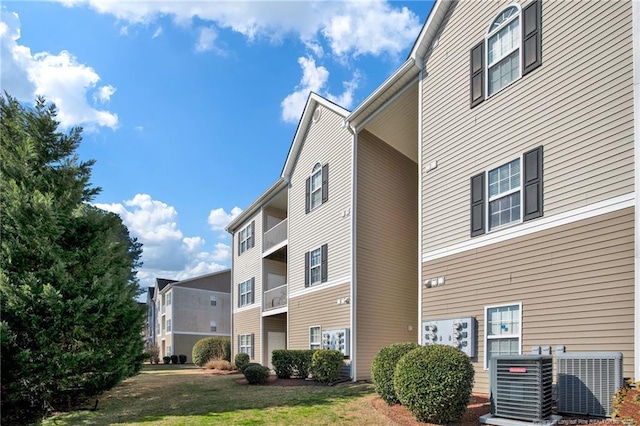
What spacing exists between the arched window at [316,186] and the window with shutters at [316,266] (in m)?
1.84

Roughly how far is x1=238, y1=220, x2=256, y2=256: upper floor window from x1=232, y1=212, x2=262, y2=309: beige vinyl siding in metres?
0.18

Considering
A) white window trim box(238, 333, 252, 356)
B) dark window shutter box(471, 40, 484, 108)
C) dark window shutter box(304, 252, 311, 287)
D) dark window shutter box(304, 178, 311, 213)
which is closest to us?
dark window shutter box(471, 40, 484, 108)

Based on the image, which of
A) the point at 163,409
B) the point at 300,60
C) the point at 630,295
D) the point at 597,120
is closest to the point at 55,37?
the point at 300,60

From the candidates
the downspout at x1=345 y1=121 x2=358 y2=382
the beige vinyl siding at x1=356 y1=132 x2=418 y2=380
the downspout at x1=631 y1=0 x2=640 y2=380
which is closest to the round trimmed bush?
the downspout at x1=345 y1=121 x2=358 y2=382

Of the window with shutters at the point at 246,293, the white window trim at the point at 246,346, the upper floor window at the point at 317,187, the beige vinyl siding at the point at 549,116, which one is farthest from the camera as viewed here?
the window with shutters at the point at 246,293

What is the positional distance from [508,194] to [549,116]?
1.68 metres

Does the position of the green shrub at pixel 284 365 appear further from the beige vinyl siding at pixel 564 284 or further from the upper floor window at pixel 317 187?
the beige vinyl siding at pixel 564 284

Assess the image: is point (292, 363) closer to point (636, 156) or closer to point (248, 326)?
point (248, 326)

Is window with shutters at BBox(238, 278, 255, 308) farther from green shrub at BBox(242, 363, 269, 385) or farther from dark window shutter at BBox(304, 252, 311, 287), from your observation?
green shrub at BBox(242, 363, 269, 385)

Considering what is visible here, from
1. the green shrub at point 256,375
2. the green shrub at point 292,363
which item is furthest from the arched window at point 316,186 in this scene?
the green shrub at point 256,375

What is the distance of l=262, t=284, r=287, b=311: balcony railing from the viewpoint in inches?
792

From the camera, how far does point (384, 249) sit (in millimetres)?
15375

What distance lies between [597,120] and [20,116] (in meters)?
12.9

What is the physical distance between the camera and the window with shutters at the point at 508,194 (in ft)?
28.0
